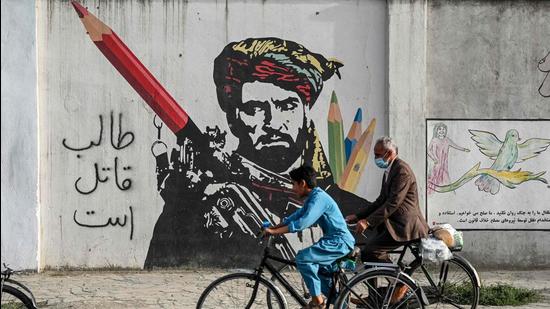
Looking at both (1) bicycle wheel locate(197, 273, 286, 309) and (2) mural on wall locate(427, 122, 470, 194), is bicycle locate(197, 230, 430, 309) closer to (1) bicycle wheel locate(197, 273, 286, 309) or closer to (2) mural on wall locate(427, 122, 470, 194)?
(1) bicycle wheel locate(197, 273, 286, 309)

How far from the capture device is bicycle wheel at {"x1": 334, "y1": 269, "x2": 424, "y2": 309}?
626cm

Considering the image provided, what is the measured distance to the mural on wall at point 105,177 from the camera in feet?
31.3

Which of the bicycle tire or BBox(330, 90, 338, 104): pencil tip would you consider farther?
BBox(330, 90, 338, 104): pencil tip

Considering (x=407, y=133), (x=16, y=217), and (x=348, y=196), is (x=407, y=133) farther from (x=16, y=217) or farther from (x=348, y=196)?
(x=16, y=217)

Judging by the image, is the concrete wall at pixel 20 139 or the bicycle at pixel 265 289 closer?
the bicycle at pixel 265 289

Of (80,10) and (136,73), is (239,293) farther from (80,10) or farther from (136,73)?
(80,10)

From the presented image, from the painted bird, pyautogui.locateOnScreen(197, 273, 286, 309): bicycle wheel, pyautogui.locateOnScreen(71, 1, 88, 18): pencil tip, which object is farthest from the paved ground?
pyautogui.locateOnScreen(71, 1, 88, 18): pencil tip

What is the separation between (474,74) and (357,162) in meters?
1.83

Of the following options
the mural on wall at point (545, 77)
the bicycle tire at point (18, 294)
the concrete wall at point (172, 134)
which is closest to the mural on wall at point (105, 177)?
the concrete wall at point (172, 134)

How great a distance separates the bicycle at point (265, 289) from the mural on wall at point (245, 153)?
3297 millimetres

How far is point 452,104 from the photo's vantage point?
9.77 m

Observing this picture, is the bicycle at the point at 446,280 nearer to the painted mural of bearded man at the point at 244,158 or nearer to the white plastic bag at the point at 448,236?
the white plastic bag at the point at 448,236

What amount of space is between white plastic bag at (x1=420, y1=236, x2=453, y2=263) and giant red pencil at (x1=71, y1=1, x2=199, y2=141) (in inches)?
153

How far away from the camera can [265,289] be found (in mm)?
6270
